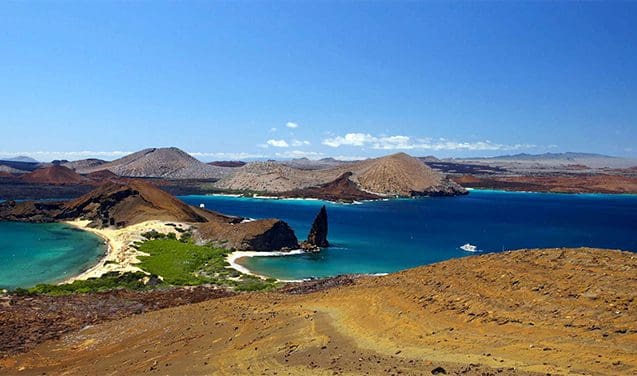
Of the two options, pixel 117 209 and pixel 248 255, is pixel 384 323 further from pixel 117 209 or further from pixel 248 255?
pixel 117 209

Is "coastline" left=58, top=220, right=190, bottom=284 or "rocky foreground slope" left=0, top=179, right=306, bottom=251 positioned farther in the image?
"rocky foreground slope" left=0, top=179, right=306, bottom=251

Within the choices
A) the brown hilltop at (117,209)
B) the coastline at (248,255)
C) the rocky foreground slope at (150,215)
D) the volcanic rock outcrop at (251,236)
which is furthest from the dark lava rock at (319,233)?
the brown hilltop at (117,209)

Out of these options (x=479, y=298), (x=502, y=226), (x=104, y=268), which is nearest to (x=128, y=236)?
(x=104, y=268)

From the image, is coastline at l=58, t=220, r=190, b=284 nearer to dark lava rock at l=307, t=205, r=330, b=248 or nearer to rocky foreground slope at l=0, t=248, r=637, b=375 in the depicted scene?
dark lava rock at l=307, t=205, r=330, b=248

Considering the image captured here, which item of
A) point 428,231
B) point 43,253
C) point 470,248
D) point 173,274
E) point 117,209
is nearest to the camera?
point 173,274

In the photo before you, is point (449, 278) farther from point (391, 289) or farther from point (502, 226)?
point (502, 226)

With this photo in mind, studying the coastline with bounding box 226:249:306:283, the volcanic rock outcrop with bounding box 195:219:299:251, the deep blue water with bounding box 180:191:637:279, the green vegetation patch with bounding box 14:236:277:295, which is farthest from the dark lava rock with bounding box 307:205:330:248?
the green vegetation patch with bounding box 14:236:277:295

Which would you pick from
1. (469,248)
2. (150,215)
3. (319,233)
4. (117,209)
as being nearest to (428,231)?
(469,248)
